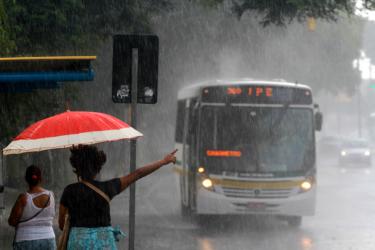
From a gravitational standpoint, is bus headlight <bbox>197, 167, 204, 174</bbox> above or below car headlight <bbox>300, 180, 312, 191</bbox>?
above

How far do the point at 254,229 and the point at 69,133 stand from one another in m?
11.5

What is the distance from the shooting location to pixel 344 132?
134125 mm

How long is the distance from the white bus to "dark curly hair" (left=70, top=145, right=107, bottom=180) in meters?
11.1

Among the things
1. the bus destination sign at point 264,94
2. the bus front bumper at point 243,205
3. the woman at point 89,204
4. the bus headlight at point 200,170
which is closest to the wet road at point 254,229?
the bus front bumper at point 243,205

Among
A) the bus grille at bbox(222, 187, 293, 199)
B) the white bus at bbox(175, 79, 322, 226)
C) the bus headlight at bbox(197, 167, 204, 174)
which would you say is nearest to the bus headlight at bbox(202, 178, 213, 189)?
the white bus at bbox(175, 79, 322, 226)

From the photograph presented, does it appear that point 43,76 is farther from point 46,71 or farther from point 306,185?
point 306,185

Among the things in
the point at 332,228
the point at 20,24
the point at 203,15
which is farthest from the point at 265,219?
the point at 203,15

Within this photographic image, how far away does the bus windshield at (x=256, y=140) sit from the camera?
17.9 m

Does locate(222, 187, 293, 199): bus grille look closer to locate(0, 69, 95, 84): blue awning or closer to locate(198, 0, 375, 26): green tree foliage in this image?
locate(198, 0, 375, 26): green tree foliage

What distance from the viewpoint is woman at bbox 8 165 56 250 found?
7.71 meters

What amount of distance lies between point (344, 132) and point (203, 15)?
104917 millimetres

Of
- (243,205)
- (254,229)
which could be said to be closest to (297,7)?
(243,205)

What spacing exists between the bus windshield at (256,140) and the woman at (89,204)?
11.3m

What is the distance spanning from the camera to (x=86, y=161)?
6.57m
